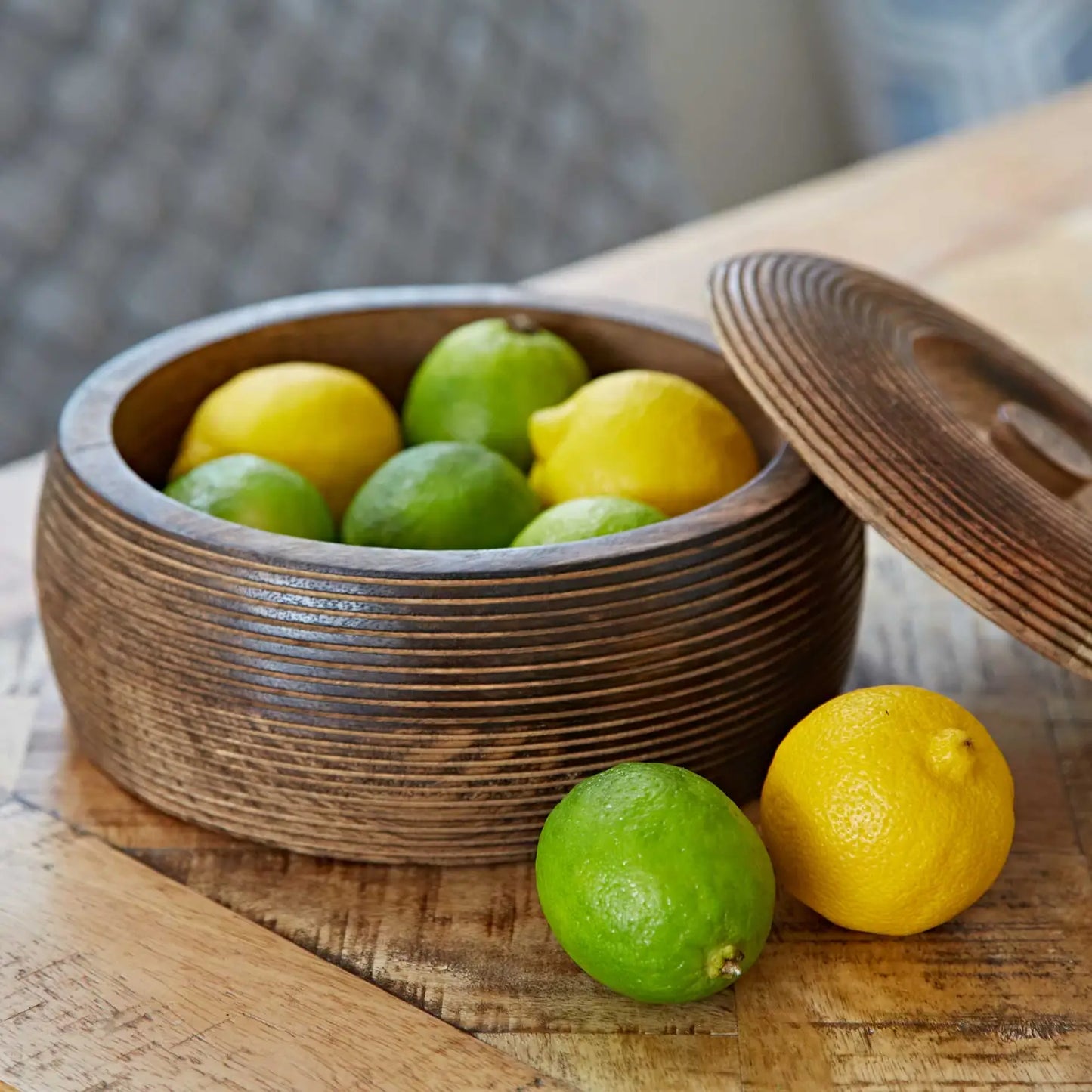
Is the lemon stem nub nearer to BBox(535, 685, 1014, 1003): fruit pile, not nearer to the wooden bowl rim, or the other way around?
the wooden bowl rim

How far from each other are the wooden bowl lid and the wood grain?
273mm

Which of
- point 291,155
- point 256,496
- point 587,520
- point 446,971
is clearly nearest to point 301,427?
point 256,496

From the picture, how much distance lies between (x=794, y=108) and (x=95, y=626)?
263cm

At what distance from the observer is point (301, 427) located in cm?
77

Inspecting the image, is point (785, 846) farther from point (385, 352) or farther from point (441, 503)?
point (385, 352)

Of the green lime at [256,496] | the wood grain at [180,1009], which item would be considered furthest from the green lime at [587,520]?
the wood grain at [180,1009]

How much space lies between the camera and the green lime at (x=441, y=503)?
69 cm

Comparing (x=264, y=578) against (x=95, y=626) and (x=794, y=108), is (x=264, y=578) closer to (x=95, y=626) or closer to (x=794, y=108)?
(x=95, y=626)

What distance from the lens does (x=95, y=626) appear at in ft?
2.20

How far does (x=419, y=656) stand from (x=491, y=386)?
23cm

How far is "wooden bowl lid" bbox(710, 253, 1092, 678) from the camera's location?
621 mm

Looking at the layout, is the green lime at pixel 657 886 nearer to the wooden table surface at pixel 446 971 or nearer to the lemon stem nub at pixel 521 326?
the wooden table surface at pixel 446 971

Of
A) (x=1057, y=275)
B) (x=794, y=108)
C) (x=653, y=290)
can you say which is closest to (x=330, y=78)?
(x=653, y=290)

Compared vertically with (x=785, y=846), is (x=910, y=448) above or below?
above
